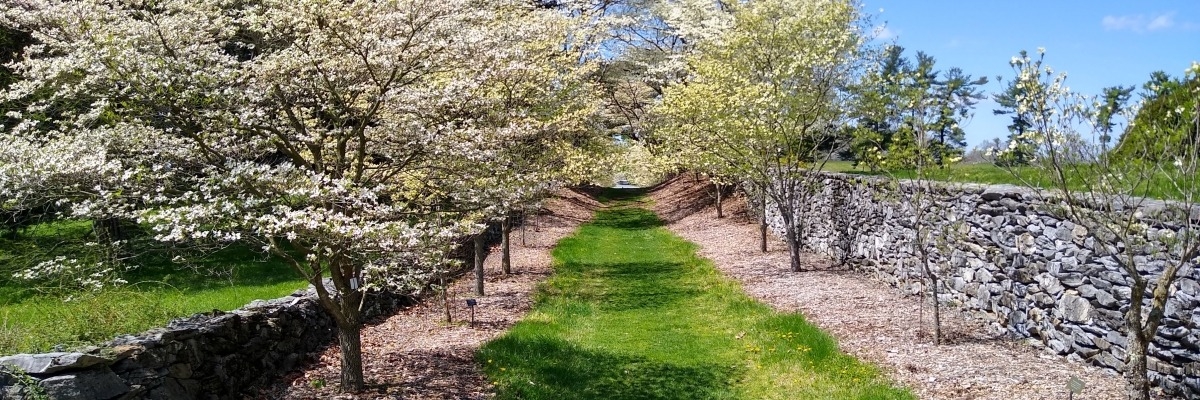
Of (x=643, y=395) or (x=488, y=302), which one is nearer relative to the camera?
(x=643, y=395)

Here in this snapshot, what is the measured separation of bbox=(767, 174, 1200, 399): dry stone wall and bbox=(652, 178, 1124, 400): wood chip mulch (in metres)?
0.29

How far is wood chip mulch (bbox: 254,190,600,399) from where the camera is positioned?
833 cm

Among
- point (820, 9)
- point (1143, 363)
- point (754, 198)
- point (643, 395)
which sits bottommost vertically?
point (643, 395)

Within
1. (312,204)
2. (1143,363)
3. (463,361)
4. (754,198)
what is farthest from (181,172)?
(754,198)

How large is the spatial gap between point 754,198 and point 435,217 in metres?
14.6

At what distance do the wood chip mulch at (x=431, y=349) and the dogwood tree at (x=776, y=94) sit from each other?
484cm

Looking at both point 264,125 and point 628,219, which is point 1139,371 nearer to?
point 264,125

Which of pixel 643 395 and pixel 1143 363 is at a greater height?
pixel 1143 363

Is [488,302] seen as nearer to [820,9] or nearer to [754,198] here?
[820,9]

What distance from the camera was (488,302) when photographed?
13484 millimetres

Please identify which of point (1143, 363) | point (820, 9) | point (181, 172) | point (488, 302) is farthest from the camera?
point (820, 9)

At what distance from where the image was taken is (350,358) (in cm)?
823

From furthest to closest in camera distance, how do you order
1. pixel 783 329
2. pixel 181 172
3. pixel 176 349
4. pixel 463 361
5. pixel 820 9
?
pixel 820 9
pixel 783 329
pixel 463 361
pixel 181 172
pixel 176 349

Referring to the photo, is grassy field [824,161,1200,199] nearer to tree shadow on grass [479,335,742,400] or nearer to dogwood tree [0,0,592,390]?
tree shadow on grass [479,335,742,400]
